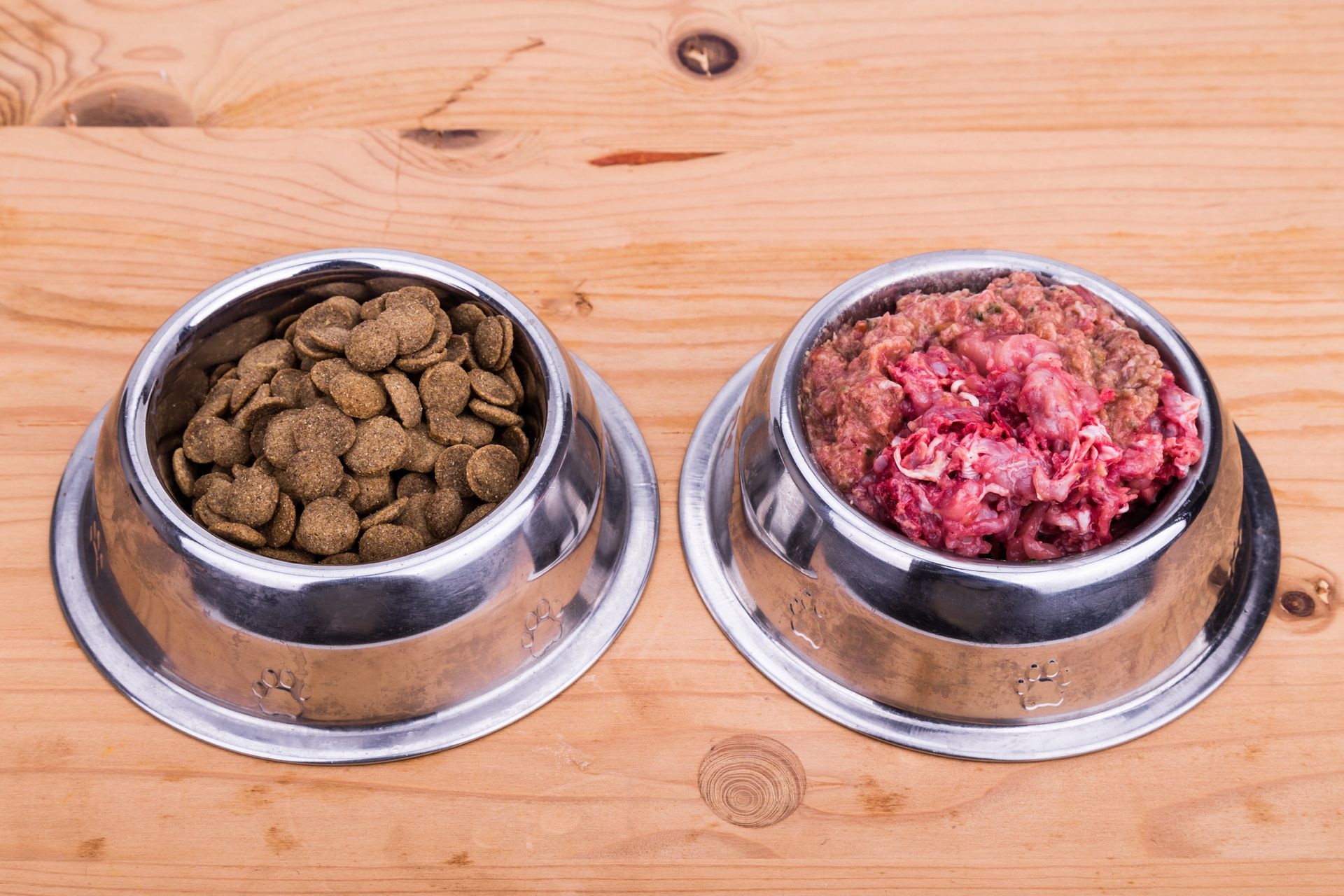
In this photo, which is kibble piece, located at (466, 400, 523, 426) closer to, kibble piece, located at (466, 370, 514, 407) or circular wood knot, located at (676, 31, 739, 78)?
kibble piece, located at (466, 370, 514, 407)

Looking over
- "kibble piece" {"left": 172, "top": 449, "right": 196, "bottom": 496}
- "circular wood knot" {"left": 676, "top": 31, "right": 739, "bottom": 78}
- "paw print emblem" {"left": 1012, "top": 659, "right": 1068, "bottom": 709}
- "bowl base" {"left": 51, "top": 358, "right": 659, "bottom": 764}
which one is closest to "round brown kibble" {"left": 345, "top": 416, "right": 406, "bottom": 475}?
"kibble piece" {"left": 172, "top": 449, "right": 196, "bottom": 496}

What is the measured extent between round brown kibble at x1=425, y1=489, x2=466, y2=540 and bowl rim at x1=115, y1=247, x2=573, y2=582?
0.09 ft

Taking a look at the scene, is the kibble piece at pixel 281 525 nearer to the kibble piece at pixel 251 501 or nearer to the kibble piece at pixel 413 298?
the kibble piece at pixel 251 501

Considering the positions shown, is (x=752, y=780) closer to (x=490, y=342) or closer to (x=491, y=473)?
(x=491, y=473)

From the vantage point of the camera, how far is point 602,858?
4.85 ft

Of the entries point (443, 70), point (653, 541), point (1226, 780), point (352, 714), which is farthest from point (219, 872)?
point (443, 70)

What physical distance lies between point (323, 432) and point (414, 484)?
0.48 ft

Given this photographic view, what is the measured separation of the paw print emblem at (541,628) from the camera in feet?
5.06

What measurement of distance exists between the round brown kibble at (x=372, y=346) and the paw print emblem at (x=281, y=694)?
427 mm

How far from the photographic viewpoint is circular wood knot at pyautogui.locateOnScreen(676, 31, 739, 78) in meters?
2.29

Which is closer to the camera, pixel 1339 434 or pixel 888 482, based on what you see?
pixel 888 482

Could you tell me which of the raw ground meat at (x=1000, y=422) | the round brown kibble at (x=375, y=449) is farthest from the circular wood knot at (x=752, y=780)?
the round brown kibble at (x=375, y=449)

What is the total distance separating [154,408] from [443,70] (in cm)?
106

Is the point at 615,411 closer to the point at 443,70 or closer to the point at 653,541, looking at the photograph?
the point at 653,541
